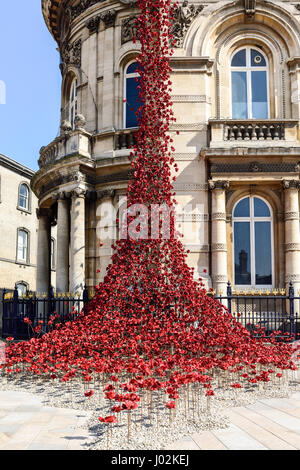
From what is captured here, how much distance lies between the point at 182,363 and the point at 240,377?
1490 millimetres

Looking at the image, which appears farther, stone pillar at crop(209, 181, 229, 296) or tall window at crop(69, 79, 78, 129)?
tall window at crop(69, 79, 78, 129)

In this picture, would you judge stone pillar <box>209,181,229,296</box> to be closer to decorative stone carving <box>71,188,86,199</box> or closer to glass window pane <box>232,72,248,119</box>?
glass window pane <box>232,72,248,119</box>

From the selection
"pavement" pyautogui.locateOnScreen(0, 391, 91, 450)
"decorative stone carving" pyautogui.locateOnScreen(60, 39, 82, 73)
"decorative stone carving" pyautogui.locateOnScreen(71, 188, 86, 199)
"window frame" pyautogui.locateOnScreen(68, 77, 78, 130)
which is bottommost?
"pavement" pyautogui.locateOnScreen(0, 391, 91, 450)

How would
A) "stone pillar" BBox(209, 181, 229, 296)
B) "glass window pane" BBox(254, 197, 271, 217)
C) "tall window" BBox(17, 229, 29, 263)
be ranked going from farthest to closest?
"tall window" BBox(17, 229, 29, 263), "glass window pane" BBox(254, 197, 271, 217), "stone pillar" BBox(209, 181, 229, 296)

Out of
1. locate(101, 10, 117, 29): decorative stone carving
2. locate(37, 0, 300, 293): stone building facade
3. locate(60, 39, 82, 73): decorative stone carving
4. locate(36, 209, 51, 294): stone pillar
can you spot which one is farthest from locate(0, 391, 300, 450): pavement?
locate(60, 39, 82, 73): decorative stone carving

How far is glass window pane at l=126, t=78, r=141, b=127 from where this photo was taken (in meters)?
17.4

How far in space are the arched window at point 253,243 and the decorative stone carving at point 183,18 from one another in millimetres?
6658

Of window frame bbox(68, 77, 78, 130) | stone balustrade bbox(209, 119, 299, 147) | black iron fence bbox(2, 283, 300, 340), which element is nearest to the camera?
black iron fence bbox(2, 283, 300, 340)

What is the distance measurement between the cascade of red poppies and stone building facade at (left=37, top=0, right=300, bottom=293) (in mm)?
896

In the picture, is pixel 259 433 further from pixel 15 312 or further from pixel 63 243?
pixel 63 243

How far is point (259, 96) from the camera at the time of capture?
55.4 feet

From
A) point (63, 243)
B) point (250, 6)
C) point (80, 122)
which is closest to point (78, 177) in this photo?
point (80, 122)

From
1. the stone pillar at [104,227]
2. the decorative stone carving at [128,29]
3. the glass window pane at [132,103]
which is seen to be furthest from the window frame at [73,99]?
the stone pillar at [104,227]
